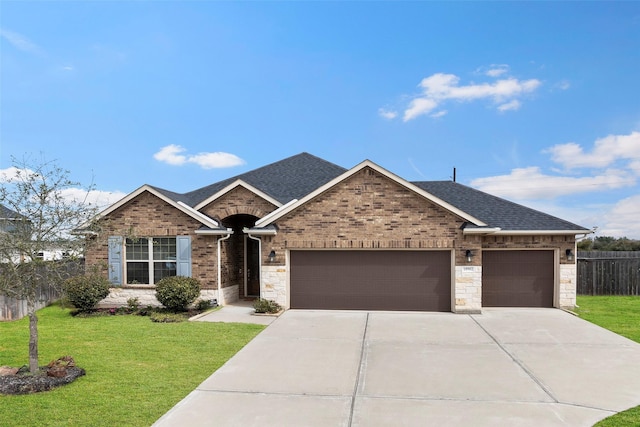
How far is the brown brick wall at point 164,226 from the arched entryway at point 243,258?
155cm

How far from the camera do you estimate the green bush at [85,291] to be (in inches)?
495

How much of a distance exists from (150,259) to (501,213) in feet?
41.3

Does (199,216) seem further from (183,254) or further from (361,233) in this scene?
(361,233)

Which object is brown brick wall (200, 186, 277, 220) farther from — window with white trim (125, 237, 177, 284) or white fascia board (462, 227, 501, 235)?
white fascia board (462, 227, 501, 235)

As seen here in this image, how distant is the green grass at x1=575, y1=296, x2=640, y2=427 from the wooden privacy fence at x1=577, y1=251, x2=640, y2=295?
535 mm

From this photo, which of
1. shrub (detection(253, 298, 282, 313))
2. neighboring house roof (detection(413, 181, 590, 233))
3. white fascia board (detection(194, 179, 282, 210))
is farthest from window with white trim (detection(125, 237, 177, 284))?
neighboring house roof (detection(413, 181, 590, 233))

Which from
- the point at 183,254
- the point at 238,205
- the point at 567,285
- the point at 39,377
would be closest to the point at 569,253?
the point at 567,285

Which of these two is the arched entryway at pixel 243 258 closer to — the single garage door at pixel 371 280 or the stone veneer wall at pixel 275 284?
the stone veneer wall at pixel 275 284

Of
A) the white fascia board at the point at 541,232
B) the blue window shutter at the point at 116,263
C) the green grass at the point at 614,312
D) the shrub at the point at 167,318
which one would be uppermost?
the white fascia board at the point at 541,232

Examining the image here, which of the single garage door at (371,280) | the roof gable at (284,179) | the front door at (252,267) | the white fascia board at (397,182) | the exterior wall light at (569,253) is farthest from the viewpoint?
the roof gable at (284,179)

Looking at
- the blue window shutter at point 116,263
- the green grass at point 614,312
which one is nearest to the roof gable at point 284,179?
the blue window shutter at point 116,263

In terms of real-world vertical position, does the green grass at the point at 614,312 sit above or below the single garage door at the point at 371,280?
below

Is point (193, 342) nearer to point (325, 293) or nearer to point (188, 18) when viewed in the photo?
point (325, 293)

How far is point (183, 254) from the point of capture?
45.1ft
